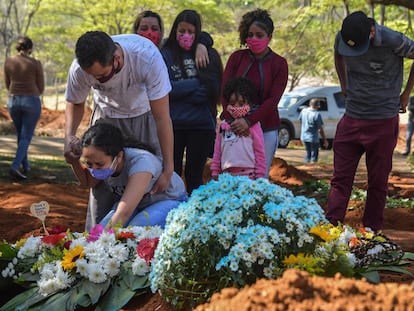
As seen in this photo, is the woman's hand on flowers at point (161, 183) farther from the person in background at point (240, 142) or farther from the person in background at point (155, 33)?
the person in background at point (155, 33)

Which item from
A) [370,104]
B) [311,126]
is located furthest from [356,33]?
[311,126]

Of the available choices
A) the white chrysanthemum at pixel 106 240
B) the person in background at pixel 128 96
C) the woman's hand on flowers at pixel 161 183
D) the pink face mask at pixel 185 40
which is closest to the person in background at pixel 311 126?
the pink face mask at pixel 185 40

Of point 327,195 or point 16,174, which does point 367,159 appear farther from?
point 16,174

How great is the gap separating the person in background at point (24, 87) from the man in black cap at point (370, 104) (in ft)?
17.5

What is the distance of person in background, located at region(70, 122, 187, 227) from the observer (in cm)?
436

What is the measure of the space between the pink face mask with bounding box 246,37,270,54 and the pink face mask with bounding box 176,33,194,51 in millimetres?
455

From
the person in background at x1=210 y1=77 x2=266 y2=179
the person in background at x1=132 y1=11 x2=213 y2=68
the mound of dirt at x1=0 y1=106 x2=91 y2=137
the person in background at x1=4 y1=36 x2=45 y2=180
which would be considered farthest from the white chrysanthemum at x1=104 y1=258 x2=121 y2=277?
the mound of dirt at x1=0 y1=106 x2=91 y2=137

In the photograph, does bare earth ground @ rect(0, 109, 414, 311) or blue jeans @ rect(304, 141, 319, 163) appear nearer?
bare earth ground @ rect(0, 109, 414, 311)

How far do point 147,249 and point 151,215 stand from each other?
121 cm

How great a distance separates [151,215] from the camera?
465 centimetres

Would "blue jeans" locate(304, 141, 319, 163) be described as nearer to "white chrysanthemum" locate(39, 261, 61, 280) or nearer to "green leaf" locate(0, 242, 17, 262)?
"green leaf" locate(0, 242, 17, 262)

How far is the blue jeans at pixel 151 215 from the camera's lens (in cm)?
459

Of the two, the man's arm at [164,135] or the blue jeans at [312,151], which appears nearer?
the man's arm at [164,135]

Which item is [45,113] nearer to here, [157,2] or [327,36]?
[157,2]
